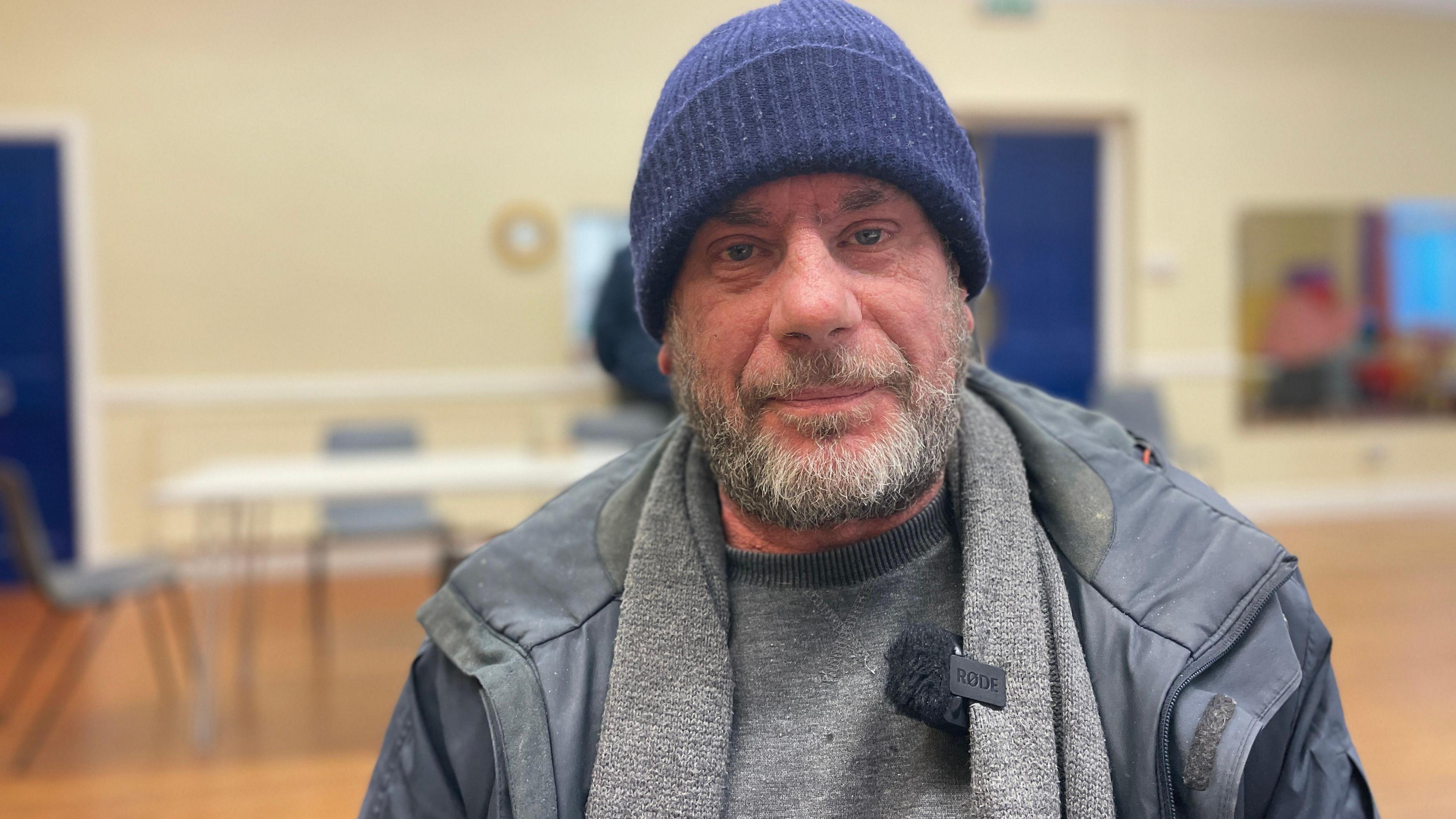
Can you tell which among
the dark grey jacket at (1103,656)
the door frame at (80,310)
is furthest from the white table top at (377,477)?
the dark grey jacket at (1103,656)

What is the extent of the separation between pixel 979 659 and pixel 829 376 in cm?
29

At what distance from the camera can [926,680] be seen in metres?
0.98

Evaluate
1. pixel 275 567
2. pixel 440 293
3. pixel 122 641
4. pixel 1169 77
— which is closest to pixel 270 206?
pixel 440 293

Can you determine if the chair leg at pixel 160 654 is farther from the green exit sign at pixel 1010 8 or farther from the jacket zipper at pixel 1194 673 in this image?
the green exit sign at pixel 1010 8

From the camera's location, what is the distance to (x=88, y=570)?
12.1 ft

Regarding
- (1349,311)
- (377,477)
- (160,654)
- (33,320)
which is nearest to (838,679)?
(377,477)

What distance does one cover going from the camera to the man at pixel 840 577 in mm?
941

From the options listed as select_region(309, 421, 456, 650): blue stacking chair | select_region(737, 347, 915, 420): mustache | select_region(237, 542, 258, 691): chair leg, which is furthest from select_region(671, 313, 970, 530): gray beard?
select_region(309, 421, 456, 650): blue stacking chair

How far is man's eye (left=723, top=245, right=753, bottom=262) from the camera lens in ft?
3.55

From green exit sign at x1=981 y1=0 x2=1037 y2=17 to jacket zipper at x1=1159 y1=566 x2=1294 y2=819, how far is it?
6263 mm

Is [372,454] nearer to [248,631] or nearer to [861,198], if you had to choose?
[248,631]

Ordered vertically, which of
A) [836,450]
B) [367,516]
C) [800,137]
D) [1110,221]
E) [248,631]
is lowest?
[248,631]

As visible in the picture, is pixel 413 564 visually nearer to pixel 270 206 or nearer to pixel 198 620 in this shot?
pixel 198 620

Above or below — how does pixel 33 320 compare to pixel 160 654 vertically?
above
